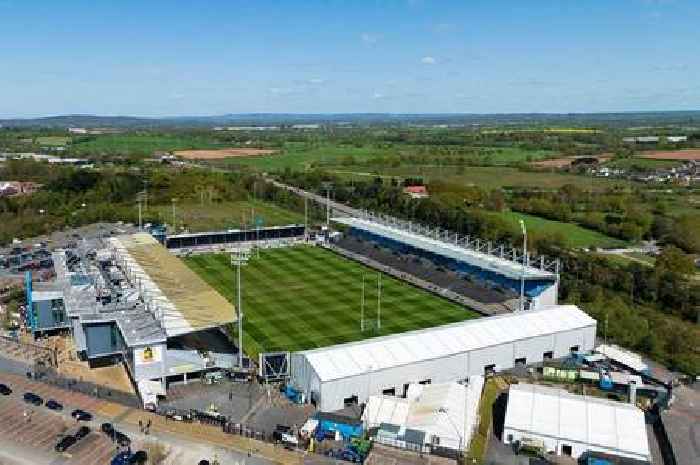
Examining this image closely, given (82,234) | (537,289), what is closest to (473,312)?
(537,289)

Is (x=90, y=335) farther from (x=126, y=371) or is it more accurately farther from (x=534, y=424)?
(x=534, y=424)

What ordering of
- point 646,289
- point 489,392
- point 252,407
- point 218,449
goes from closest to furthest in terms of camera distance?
point 218,449 < point 252,407 < point 489,392 < point 646,289

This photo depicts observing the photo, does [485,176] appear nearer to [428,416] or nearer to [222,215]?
[222,215]

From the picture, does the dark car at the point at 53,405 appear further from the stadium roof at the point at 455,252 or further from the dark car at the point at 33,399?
the stadium roof at the point at 455,252

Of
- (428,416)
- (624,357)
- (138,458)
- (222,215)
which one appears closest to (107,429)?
(138,458)


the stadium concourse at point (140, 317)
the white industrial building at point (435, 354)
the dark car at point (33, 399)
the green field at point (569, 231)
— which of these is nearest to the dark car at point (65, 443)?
the stadium concourse at point (140, 317)
